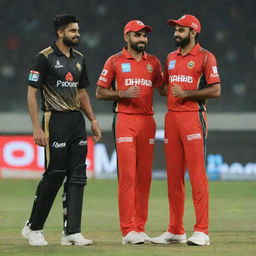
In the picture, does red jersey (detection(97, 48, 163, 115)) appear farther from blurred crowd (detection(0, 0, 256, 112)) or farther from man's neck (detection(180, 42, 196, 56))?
blurred crowd (detection(0, 0, 256, 112))

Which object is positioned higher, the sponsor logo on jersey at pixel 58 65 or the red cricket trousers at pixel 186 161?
the sponsor logo on jersey at pixel 58 65

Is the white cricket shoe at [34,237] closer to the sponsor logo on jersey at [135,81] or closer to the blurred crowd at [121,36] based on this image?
the sponsor logo on jersey at [135,81]

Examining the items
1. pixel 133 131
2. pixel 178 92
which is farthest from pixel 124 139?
pixel 178 92

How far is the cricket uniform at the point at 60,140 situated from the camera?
7062 millimetres

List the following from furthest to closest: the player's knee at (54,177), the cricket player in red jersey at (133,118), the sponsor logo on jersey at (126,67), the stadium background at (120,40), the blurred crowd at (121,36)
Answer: the blurred crowd at (121,36) < the stadium background at (120,40) < the sponsor logo on jersey at (126,67) < the cricket player in red jersey at (133,118) < the player's knee at (54,177)

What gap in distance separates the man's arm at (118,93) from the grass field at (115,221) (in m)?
1.15

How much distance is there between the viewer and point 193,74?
7.27m

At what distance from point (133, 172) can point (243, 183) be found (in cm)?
757

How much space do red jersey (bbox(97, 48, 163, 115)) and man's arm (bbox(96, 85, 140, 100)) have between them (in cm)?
5

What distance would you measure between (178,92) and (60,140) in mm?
978

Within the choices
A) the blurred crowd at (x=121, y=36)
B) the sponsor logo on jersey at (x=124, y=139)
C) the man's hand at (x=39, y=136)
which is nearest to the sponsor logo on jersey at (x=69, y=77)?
the man's hand at (x=39, y=136)

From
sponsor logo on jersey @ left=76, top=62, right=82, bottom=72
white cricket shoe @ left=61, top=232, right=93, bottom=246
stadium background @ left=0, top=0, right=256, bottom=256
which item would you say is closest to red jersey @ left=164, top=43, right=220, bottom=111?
sponsor logo on jersey @ left=76, top=62, right=82, bottom=72

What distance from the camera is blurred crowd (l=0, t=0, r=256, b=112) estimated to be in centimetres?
1750

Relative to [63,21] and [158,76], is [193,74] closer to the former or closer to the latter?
[158,76]
